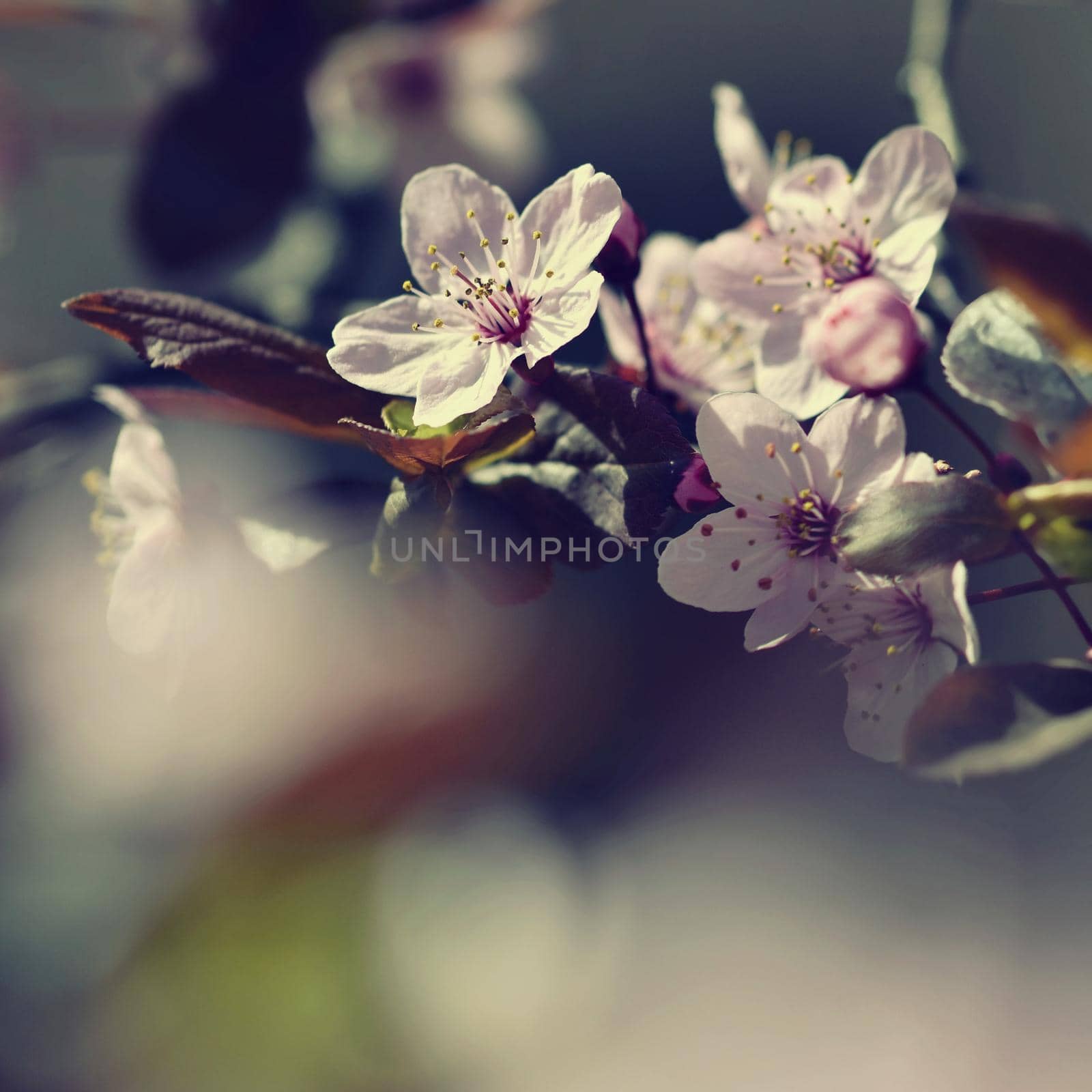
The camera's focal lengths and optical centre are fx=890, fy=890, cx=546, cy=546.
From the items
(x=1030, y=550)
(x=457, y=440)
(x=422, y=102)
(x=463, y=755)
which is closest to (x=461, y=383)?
(x=457, y=440)

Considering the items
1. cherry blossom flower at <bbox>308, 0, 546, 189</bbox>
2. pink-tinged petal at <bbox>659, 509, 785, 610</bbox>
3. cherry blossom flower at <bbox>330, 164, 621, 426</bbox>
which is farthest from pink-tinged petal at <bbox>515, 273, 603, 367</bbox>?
cherry blossom flower at <bbox>308, 0, 546, 189</bbox>

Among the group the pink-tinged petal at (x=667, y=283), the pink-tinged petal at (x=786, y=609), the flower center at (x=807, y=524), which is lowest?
the pink-tinged petal at (x=786, y=609)

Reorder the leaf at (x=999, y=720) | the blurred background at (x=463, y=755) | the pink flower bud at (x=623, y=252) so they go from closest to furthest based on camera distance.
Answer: the leaf at (x=999, y=720) → the pink flower bud at (x=623, y=252) → the blurred background at (x=463, y=755)

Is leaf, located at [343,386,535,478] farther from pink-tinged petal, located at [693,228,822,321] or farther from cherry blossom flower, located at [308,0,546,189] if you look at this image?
cherry blossom flower, located at [308,0,546,189]

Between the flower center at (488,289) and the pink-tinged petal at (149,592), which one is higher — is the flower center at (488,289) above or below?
above

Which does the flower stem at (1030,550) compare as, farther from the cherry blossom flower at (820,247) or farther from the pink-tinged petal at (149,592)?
the pink-tinged petal at (149,592)

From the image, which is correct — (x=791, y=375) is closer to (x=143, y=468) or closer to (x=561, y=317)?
(x=561, y=317)

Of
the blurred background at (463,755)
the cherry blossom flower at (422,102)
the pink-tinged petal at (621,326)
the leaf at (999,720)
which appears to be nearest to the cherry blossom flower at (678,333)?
the pink-tinged petal at (621,326)
